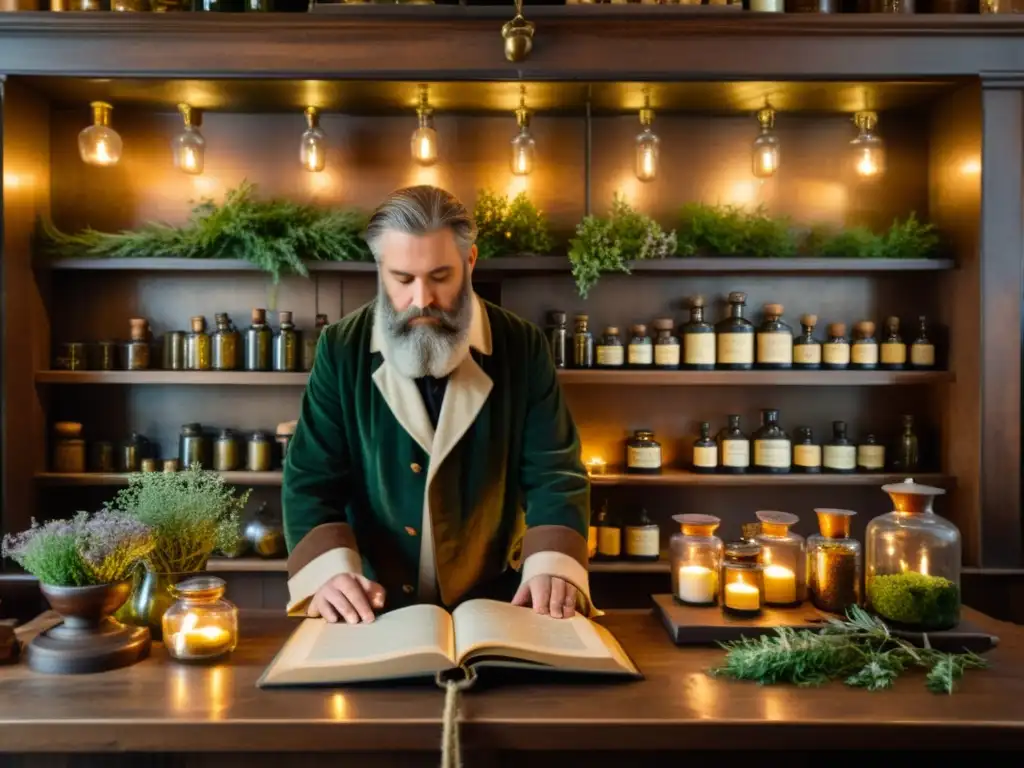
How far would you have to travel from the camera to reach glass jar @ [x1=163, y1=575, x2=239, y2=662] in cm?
142

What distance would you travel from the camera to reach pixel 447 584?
1833mm

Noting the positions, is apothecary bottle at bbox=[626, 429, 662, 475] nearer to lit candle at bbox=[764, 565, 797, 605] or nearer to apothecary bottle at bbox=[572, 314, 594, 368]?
apothecary bottle at bbox=[572, 314, 594, 368]

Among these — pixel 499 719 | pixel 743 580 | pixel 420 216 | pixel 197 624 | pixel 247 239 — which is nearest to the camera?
pixel 499 719

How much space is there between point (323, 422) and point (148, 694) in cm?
71

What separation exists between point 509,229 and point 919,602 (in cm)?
190

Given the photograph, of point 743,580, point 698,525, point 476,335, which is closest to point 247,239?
point 476,335

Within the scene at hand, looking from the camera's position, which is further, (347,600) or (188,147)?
(188,147)

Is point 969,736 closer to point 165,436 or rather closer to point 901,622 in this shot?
point 901,622

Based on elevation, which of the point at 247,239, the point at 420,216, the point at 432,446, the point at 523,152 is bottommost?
the point at 432,446

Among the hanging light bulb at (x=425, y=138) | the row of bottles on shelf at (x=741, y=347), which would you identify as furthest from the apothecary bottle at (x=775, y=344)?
the hanging light bulb at (x=425, y=138)

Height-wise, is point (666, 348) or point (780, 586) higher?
point (666, 348)

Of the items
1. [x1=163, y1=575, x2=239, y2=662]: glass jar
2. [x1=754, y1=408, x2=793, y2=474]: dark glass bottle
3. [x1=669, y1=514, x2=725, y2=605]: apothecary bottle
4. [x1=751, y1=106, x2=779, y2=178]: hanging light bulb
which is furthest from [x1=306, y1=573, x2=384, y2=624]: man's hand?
[x1=751, y1=106, x2=779, y2=178]: hanging light bulb

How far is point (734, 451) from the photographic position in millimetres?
3070

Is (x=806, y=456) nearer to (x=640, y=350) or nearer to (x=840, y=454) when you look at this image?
(x=840, y=454)
